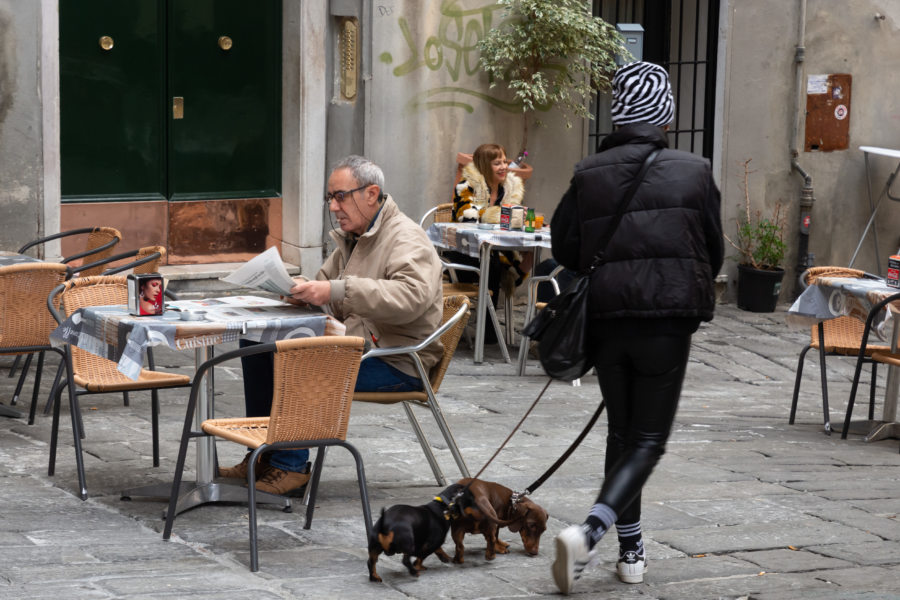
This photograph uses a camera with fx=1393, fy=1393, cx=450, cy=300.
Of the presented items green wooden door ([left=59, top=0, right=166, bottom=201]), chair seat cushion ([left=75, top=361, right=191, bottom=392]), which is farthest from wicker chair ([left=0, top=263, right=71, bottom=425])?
green wooden door ([left=59, top=0, right=166, bottom=201])

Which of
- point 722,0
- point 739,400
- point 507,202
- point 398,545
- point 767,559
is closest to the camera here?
point 398,545

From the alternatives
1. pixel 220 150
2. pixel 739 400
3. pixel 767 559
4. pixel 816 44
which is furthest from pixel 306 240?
pixel 767 559

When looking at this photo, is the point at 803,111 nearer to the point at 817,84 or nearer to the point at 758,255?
the point at 817,84

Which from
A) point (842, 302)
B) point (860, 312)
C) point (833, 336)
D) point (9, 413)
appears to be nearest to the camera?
point (9, 413)

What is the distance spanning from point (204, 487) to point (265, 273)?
92 centimetres

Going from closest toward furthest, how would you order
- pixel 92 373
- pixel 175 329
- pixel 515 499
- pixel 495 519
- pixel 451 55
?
pixel 495 519 < pixel 515 499 < pixel 175 329 < pixel 92 373 < pixel 451 55

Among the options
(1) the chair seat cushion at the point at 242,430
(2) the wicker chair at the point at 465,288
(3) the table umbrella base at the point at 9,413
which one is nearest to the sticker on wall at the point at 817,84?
(2) the wicker chair at the point at 465,288

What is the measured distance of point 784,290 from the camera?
42.4 feet

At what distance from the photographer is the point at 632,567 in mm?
4707

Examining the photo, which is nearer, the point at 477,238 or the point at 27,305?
the point at 27,305

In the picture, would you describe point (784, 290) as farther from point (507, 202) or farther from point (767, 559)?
point (767, 559)

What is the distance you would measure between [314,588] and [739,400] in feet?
16.4

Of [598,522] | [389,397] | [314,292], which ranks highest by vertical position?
[314,292]

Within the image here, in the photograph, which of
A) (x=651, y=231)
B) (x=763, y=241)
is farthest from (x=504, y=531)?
(x=763, y=241)
